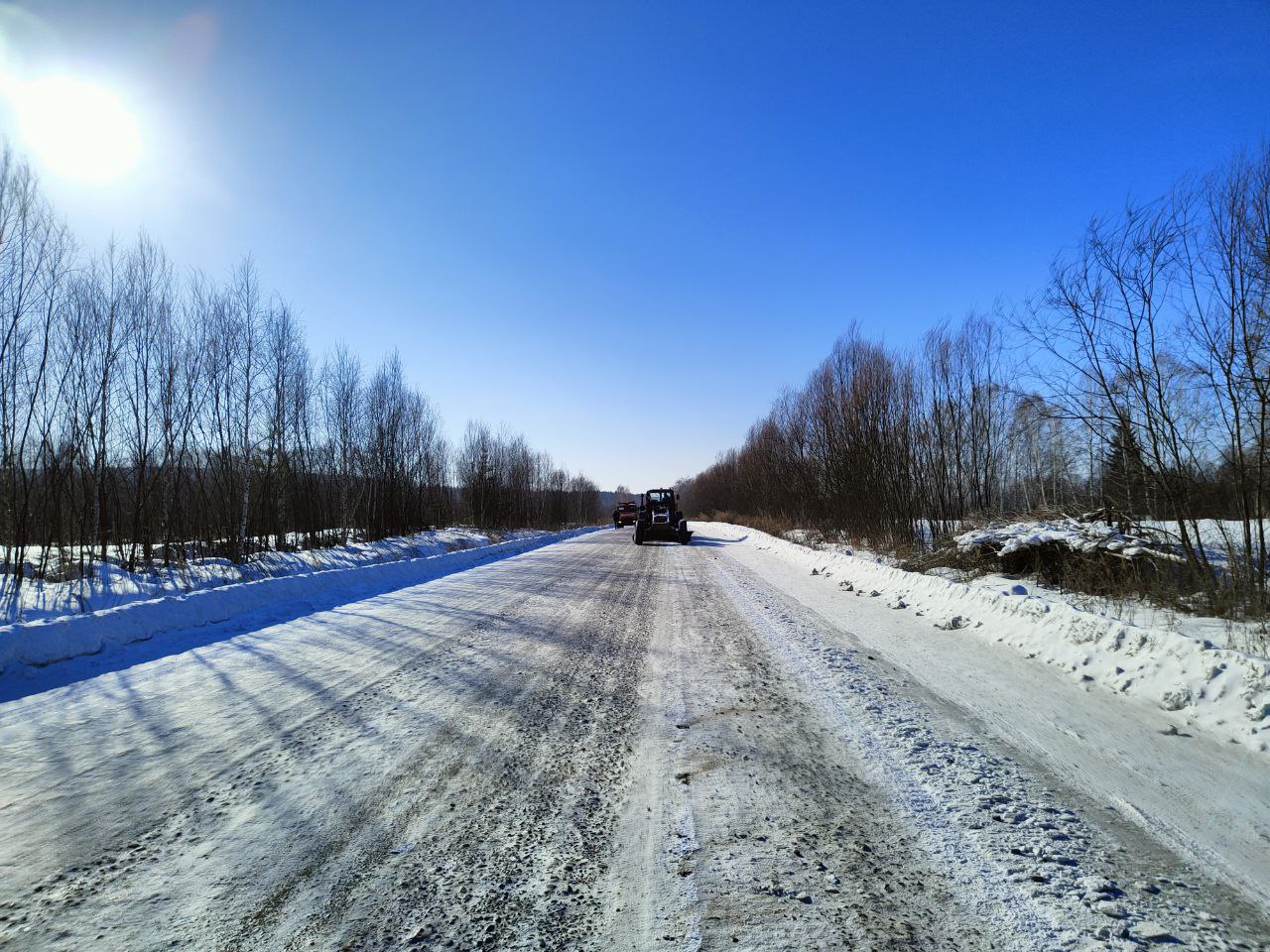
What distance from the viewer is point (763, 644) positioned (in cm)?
708

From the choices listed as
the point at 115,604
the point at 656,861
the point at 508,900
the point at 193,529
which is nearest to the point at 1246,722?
the point at 656,861

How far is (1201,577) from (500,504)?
37202 millimetres

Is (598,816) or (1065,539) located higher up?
(1065,539)

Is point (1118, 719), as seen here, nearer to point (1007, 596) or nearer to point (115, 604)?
point (1007, 596)

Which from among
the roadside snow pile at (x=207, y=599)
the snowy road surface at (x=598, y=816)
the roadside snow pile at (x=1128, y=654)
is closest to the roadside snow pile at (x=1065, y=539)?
the roadside snow pile at (x=1128, y=654)

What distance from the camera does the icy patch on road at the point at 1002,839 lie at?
2.26 meters

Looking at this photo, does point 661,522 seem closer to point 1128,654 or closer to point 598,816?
point 1128,654

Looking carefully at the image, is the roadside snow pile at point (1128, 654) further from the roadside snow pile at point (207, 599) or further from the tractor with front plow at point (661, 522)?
the tractor with front plow at point (661, 522)

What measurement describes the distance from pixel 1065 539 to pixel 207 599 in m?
14.4

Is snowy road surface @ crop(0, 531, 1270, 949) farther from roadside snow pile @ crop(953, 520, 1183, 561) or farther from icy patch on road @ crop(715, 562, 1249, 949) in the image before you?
roadside snow pile @ crop(953, 520, 1183, 561)

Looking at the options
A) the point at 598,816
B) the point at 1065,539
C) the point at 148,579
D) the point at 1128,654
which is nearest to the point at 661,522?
the point at 1065,539

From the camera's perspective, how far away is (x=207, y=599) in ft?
27.2

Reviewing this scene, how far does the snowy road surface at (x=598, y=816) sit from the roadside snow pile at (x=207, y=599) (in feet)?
3.65

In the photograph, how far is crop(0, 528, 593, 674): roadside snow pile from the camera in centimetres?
600
